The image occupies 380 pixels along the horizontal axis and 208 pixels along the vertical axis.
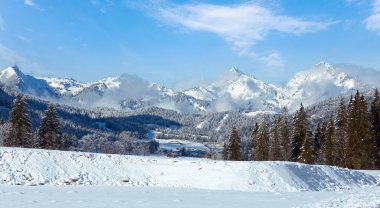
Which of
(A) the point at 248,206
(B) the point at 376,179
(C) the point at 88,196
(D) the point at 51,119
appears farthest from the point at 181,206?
(D) the point at 51,119

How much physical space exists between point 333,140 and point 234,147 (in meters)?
19.8

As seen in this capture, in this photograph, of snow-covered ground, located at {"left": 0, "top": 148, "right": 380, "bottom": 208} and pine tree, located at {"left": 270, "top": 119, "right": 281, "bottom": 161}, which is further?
pine tree, located at {"left": 270, "top": 119, "right": 281, "bottom": 161}

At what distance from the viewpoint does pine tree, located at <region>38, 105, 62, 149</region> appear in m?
64.7

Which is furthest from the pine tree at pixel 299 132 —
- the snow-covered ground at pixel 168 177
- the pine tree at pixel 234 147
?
the snow-covered ground at pixel 168 177

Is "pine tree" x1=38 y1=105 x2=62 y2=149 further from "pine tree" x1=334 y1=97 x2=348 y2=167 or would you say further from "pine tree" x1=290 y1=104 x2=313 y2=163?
"pine tree" x1=334 y1=97 x2=348 y2=167

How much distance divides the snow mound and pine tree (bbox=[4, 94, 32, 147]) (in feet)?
99.1

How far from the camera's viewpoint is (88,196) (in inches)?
910

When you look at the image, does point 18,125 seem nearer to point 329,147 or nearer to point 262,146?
point 262,146

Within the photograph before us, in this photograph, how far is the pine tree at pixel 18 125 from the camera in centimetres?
6331

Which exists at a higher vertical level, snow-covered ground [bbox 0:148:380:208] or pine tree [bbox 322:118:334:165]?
pine tree [bbox 322:118:334:165]

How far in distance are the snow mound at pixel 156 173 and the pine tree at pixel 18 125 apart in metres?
30.2

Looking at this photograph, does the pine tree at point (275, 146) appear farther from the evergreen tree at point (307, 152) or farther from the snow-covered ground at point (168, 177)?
the snow-covered ground at point (168, 177)

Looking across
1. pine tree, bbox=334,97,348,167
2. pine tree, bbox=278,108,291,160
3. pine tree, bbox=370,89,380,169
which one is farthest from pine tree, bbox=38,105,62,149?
pine tree, bbox=370,89,380,169

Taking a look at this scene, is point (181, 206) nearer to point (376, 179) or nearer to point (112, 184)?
point (112, 184)
